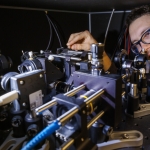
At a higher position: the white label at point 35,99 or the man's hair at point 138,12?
the man's hair at point 138,12

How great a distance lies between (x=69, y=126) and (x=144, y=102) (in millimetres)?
435

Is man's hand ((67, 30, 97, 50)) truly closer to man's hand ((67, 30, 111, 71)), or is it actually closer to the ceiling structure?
man's hand ((67, 30, 111, 71))

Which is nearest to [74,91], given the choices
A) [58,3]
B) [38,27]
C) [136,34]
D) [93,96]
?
[93,96]

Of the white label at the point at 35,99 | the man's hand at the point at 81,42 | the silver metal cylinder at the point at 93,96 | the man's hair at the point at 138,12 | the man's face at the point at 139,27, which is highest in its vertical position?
the man's hair at the point at 138,12

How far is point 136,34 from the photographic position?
1.16 metres

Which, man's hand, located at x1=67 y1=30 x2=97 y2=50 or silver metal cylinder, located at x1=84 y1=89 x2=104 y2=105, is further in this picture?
man's hand, located at x1=67 y1=30 x2=97 y2=50

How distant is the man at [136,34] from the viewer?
0.97m

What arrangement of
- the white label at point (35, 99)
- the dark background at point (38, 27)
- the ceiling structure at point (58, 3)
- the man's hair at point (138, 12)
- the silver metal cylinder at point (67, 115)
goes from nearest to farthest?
the silver metal cylinder at point (67, 115) → the white label at point (35, 99) → the ceiling structure at point (58, 3) → the dark background at point (38, 27) → the man's hair at point (138, 12)

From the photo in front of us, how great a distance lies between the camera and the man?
0.97 metres

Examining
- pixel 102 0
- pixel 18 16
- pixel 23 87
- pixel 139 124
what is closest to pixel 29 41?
pixel 18 16

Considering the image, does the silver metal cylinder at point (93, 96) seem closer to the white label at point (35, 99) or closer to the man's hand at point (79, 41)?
the white label at point (35, 99)

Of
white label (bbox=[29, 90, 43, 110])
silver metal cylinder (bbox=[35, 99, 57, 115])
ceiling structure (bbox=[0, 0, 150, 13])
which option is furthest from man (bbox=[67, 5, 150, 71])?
silver metal cylinder (bbox=[35, 99, 57, 115])

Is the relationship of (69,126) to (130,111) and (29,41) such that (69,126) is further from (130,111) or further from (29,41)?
(29,41)

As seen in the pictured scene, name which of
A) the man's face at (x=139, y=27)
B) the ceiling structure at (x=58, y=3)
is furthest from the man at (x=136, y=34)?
the ceiling structure at (x=58, y=3)
